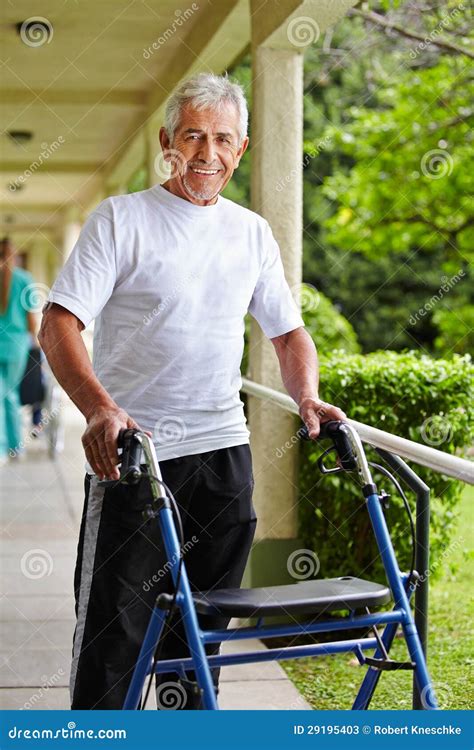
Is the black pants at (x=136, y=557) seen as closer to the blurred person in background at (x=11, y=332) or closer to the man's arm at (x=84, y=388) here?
the man's arm at (x=84, y=388)

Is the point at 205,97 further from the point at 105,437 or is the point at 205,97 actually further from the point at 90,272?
the point at 105,437

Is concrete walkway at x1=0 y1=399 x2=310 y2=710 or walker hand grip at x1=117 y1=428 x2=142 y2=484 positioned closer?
walker hand grip at x1=117 y1=428 x2=142 y2=484

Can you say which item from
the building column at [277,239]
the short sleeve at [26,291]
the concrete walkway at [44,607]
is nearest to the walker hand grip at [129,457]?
the concrete walkway at [44,607]

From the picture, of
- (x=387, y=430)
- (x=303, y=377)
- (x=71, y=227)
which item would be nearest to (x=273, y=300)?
(x=303, y=377)

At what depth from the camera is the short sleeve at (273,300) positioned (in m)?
2.69

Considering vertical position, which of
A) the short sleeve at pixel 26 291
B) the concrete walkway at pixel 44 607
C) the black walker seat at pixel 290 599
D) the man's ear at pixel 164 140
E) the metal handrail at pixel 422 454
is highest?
the short sleeve at pixel 26 291

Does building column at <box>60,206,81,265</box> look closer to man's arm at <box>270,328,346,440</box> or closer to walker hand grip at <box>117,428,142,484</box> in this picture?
man's arm at <box>270,328,346,440</box>

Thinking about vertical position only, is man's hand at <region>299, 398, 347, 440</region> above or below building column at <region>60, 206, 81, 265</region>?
below

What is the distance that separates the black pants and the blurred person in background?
237 inches

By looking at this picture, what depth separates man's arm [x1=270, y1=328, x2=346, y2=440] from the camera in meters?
2.49

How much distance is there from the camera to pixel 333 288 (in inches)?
853

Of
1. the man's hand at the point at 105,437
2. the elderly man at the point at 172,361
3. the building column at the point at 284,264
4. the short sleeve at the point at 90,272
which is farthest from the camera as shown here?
the building column at the point at 284,264

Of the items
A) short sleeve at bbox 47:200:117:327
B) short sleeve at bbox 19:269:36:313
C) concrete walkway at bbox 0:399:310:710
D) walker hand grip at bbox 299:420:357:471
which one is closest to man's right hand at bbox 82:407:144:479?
short sleeve at bbox 47:200:117:327

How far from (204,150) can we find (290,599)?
37.7 inches
